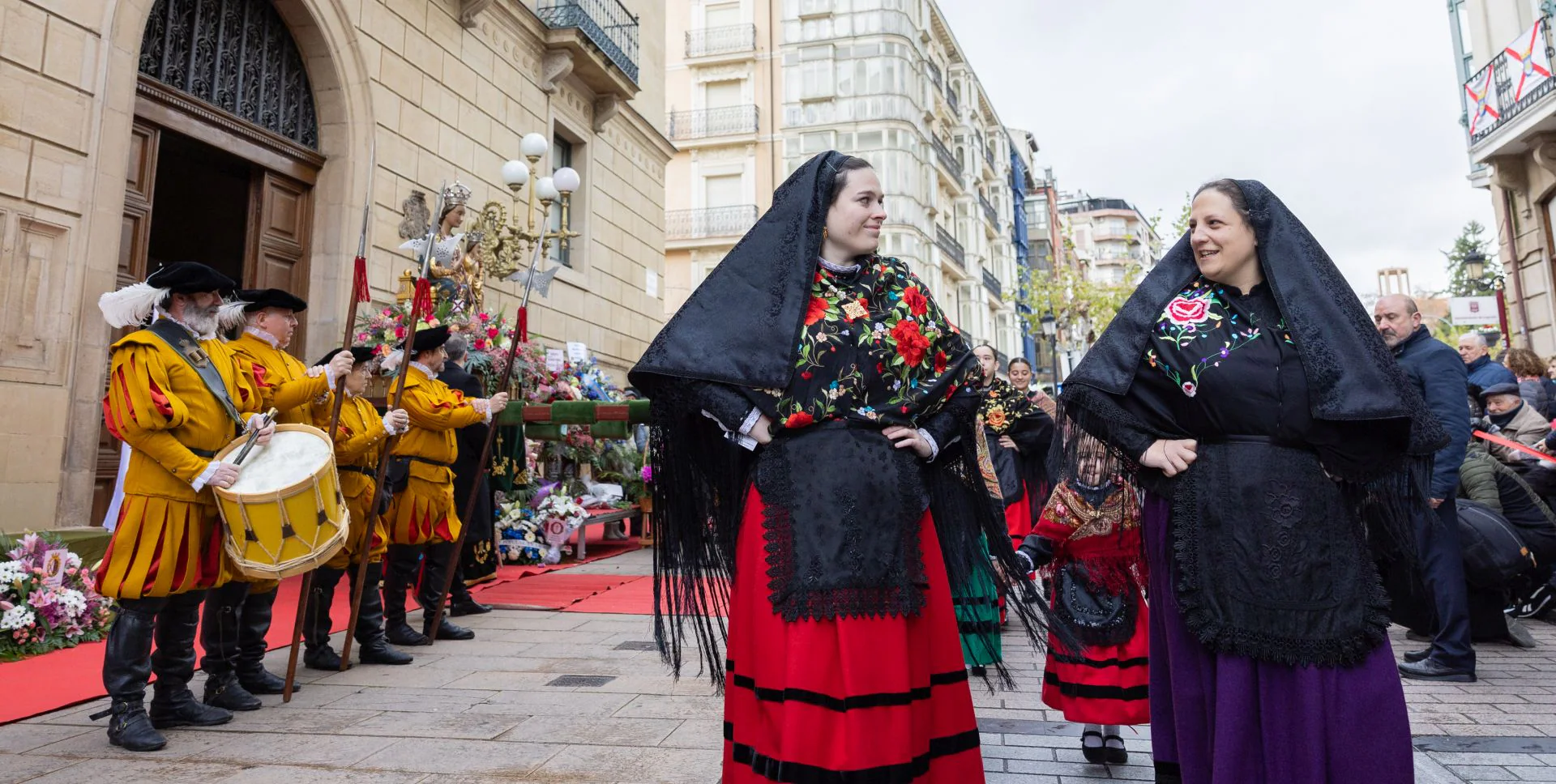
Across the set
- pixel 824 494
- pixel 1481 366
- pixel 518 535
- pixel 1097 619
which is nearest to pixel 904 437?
pixel 824 494

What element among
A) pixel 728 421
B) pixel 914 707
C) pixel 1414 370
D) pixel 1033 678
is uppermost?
pixel 1414 370

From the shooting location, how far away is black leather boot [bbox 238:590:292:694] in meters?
4.59

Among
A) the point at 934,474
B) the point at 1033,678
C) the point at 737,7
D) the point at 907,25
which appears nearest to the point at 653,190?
the point at 1033,678

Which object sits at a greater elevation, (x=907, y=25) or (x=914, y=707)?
(x=907, y=25)

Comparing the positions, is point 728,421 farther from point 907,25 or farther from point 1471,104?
point 907,25

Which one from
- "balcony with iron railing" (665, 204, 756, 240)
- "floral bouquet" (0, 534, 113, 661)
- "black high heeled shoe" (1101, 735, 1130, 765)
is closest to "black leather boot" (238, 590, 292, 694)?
"floral bouquet" (0, 534, 113, 661)

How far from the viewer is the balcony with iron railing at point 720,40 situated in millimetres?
33656

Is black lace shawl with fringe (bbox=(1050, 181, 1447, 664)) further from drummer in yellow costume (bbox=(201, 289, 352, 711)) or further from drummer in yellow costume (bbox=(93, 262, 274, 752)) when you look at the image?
drummer in yellow costume (bbox=(201, 289, 352, 711))

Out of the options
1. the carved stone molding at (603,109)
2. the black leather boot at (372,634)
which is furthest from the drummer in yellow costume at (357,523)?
the carved stone molding at (603,109)

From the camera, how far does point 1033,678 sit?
4.97 meters

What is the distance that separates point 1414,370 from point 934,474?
3570mm

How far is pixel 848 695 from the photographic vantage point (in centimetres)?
241

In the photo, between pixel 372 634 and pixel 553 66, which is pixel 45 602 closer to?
pixel 372 634

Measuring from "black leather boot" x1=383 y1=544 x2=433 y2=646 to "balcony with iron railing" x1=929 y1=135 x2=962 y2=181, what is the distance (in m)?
34.6
